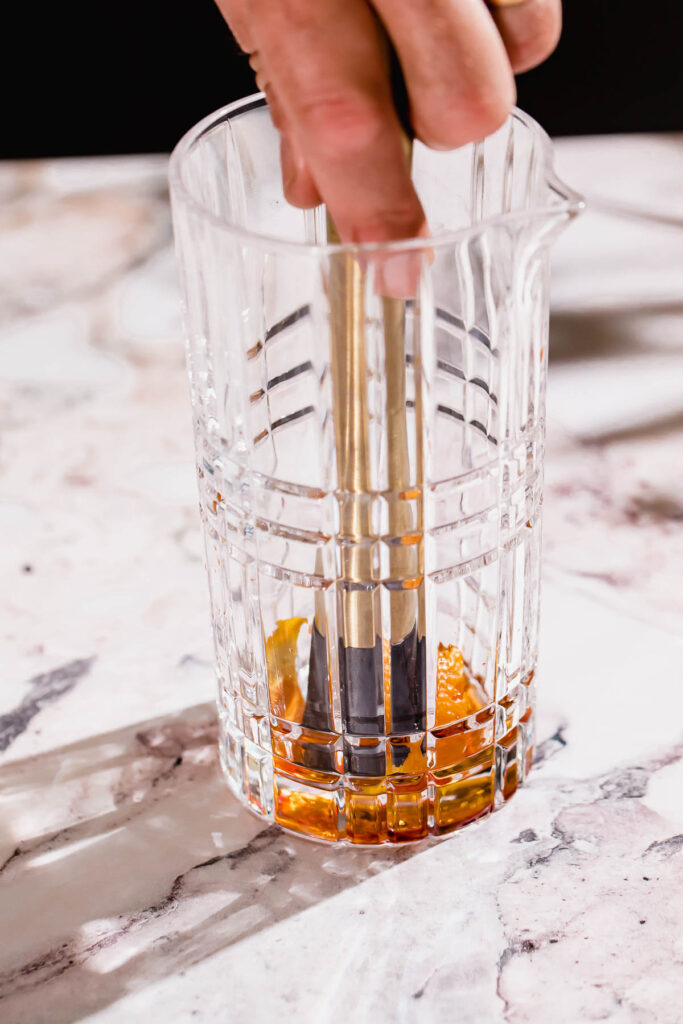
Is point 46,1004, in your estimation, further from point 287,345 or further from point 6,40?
point 6,40

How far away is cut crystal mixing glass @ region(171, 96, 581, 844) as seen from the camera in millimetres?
369

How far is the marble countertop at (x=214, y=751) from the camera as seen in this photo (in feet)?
1.33

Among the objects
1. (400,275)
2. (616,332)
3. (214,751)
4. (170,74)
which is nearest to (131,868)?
(214,751)

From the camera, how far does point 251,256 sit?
0.37 m

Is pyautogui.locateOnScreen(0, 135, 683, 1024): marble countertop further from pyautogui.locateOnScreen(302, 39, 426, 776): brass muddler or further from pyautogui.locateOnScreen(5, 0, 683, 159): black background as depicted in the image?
pyautogui.locateOnScreen(5, 0, 683, 159): black background

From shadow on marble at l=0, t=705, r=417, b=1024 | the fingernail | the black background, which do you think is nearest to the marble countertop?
shadow on marble at l=0, t=705, r=417, b=1024

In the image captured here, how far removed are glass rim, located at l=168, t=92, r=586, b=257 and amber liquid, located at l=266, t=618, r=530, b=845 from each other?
14 centimetres

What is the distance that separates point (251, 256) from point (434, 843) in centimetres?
20

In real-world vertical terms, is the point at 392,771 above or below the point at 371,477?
below

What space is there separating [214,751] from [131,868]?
6cm

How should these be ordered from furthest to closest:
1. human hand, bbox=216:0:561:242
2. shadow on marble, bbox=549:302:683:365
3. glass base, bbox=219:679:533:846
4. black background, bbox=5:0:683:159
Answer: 1. black background, bbox=5:0:683:159
2. shadow on marble, bbox=549:302:683:365
3. glass base, bbox=219:679:533:846
4. human hand, bbox=216:0:561:242

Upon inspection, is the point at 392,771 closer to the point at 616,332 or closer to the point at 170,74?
the point at 616,332

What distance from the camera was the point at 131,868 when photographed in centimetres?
44

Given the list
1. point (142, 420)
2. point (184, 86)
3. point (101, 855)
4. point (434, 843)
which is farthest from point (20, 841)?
point (184, 86)
